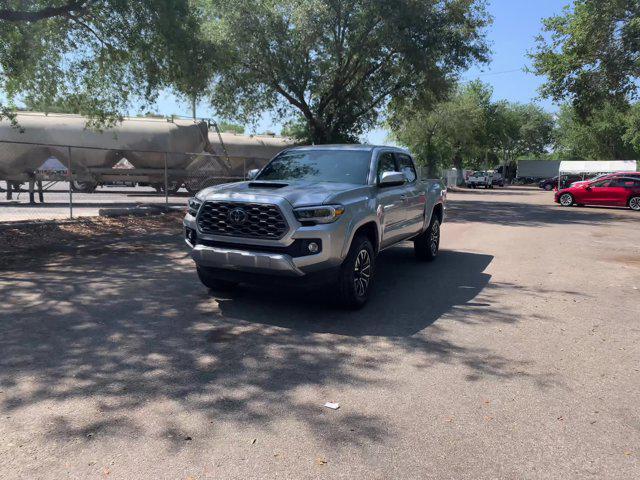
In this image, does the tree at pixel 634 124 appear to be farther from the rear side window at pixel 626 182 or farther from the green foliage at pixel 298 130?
the green foliage at pixel 298 130

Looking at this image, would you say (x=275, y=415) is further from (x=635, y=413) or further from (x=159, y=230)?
(x=159, y=230)

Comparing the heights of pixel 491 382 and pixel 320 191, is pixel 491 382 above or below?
below

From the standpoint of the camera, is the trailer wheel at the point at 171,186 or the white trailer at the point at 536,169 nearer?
the trailer wheel at the point at 171,186

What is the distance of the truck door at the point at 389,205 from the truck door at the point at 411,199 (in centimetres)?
22

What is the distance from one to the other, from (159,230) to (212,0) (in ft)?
34.7

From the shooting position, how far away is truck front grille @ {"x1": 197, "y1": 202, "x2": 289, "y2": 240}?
555 cm

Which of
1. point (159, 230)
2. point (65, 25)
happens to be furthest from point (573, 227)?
point (65, 25)

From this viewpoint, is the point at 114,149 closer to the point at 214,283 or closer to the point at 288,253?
the point at 214,283

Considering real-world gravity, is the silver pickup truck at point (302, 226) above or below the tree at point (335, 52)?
below

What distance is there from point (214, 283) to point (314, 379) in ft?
9.31

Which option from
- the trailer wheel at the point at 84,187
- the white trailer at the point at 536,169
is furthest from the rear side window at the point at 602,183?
the white trailer at the point at 536,169

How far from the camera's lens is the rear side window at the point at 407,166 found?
8.29 meters

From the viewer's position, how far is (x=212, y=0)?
1928 centimetres

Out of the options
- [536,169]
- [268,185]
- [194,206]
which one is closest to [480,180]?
[536,169]
